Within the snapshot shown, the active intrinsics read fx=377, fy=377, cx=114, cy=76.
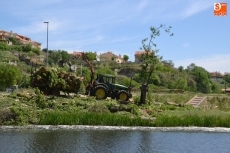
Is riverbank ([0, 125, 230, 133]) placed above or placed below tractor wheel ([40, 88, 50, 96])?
below

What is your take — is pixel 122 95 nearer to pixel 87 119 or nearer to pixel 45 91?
pixel 45 91

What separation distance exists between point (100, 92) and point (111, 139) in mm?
12137

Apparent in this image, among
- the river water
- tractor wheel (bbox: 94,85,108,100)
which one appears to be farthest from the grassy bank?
tractor wheel (bbox: 94,85,108,100)

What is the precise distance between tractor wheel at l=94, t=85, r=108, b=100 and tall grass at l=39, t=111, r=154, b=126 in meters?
6.79

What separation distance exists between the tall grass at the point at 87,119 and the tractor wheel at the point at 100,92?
22.3ft

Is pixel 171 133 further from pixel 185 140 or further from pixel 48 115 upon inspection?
pixel 48 115

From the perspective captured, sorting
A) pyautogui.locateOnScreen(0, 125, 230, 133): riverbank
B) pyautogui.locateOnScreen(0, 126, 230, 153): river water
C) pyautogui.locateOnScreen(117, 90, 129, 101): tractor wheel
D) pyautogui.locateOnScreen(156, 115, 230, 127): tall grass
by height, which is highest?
pyautogui.locateOnScreen(117, 90, 129, 101): tractor wheel

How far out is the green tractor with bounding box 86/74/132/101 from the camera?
98.7 feet

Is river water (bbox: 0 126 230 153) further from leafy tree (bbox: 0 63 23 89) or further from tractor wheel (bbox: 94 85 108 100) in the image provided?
leafy tree (bbox: 0 63 23 89)

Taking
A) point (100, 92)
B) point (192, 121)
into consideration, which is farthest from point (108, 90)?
point (192, 121)

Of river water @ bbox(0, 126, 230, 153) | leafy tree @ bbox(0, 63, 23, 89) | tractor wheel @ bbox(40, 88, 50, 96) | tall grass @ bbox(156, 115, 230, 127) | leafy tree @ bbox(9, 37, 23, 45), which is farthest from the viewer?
leafy tree @ bbox(9, 37, 23, 45)

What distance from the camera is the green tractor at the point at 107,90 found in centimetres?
3008

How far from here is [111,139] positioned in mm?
18156

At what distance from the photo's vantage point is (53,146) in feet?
52.2
